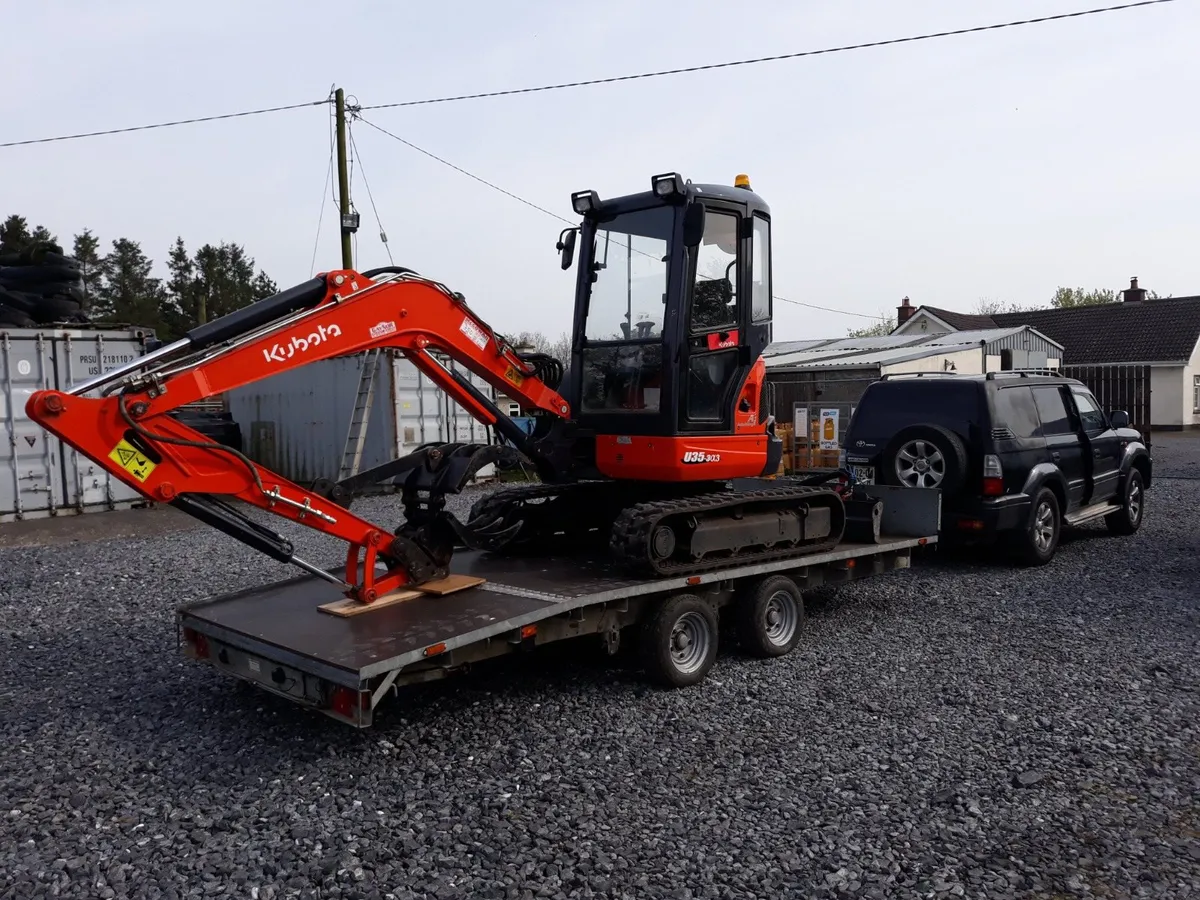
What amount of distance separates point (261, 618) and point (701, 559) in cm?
269

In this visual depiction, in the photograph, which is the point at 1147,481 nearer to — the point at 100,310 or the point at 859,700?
the point at 859,700

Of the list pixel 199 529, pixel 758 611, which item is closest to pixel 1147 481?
pixel 758 611

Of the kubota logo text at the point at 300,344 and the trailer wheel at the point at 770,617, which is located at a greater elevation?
the kubota logo text at the point at 300,344

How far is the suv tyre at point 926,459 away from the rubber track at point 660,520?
3027 millimetres

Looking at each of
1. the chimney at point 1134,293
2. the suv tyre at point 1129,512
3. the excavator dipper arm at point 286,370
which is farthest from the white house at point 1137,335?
the excavator dipper arm at point 286,370

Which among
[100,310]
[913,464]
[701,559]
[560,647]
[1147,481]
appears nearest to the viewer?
[701,559]

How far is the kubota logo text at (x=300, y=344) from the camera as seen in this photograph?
512 centimetres

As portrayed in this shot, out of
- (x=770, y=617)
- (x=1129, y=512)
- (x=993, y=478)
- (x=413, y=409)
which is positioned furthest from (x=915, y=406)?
(x=413, y=409)

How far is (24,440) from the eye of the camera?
45.4ft

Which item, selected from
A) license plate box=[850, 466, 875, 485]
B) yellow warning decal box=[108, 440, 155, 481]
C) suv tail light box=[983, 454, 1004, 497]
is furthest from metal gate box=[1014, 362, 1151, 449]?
yellow warning decal box=[108, 440, 155, 481]

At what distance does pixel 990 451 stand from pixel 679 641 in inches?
184

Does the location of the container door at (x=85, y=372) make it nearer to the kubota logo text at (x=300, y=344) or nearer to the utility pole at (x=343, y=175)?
the utility pole at (x=343, y=175)

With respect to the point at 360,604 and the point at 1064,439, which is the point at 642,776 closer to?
the point at 360,604

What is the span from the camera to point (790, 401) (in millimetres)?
21688
